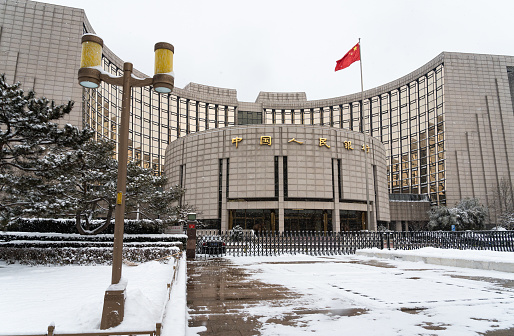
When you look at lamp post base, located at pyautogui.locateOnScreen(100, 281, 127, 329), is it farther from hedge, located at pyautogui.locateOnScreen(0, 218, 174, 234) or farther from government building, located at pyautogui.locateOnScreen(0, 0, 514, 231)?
government building, located at pyautogui.locateOnScreen(0, 0, 514, 231)

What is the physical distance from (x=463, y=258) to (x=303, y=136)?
45.9m

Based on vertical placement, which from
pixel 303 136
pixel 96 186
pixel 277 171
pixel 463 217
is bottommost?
pixel 463 217

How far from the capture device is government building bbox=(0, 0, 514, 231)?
189 ft

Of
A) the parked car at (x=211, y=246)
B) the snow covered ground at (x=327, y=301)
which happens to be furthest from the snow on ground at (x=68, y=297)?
the parked car at (x=211, y=246)

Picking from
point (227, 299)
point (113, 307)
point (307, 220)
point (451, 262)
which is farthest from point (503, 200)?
point (113, 307)

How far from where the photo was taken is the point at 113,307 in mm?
5676

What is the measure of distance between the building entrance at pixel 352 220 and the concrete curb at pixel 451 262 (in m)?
38.9

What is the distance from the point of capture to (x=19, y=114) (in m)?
15.5

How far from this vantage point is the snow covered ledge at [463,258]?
14.3 metres

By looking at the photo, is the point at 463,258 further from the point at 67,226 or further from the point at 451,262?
the point at 67,226

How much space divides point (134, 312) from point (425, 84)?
286ft

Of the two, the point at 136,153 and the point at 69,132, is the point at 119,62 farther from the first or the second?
the point at 69,132

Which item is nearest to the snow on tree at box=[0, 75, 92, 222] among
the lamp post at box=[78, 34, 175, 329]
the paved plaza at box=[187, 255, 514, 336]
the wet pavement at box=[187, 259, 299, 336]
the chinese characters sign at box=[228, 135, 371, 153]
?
the wet pavement at box=[187, 259, 299, 336]

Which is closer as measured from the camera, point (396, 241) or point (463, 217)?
point (396, 241)
